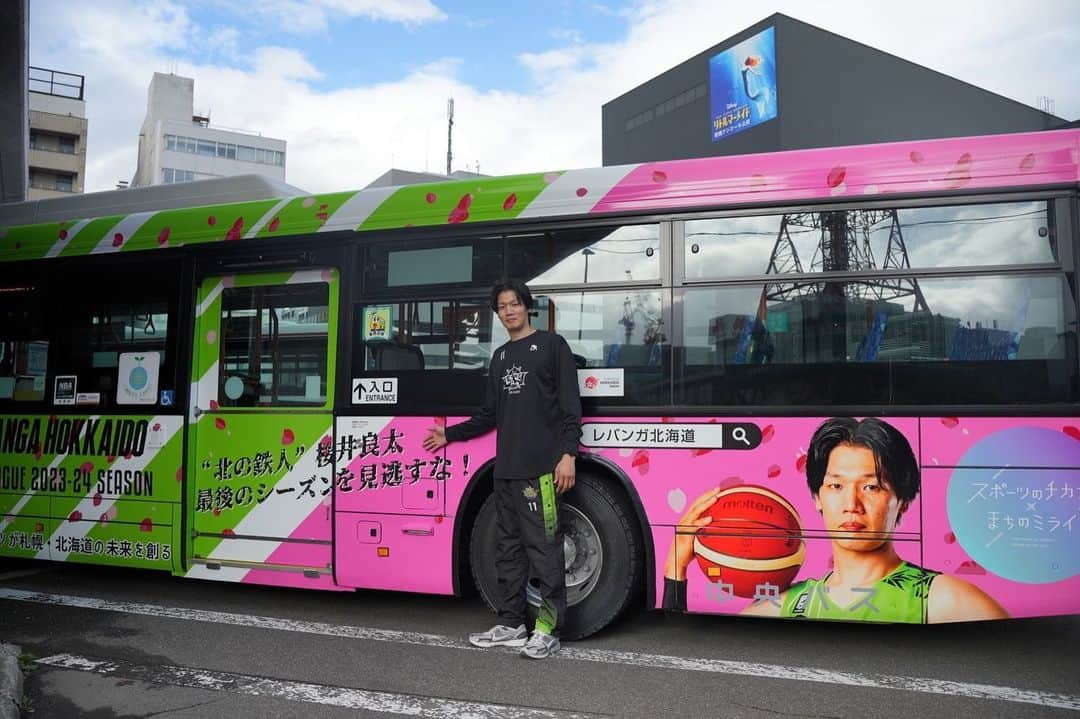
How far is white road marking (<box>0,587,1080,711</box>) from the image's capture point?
3.77m

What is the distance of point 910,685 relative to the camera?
390cm

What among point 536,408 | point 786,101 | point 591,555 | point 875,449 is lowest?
point 591,555

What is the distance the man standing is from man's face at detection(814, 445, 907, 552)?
4.63 feet

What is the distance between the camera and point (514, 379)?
4.52 metres

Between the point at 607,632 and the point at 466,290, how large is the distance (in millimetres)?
2287

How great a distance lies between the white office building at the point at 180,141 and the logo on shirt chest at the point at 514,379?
6872 centimetres

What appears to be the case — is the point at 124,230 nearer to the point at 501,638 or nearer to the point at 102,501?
the point at 102,501

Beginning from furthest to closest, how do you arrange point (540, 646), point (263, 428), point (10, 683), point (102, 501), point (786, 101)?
point (786, 101)
point (102, 501)
point (263, 428)
point (540, 646)
point (10, 683)

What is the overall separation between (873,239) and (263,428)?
409 centimetres

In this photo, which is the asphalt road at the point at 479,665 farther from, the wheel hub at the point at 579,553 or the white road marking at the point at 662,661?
the wheel hub at the point at 579,553

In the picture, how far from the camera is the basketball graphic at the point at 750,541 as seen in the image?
4.34 metres

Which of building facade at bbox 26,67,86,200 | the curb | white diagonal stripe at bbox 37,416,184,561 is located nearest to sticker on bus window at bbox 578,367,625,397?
white diagonal stripe at bbox 37,416,184,561

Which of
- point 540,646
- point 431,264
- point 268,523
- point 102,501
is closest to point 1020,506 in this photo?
point 540,646

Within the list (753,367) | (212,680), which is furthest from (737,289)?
(212,680)
